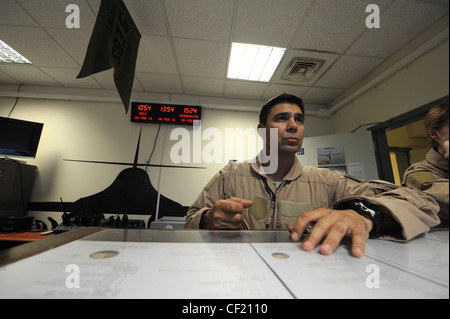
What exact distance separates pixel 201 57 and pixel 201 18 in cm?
51

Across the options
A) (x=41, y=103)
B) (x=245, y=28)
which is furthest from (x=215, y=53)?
(x=41, y=103)

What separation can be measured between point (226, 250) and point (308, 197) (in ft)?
3.08

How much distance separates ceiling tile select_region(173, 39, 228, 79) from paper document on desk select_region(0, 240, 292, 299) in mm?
2279

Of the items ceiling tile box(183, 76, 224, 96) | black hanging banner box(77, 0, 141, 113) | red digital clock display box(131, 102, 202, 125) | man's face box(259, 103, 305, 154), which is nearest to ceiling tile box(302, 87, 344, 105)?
ceiling tile box(183, 76, 224, 96)

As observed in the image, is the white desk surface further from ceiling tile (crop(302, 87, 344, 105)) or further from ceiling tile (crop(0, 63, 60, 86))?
ceiling tile (crop(0, 63, 60, 86))

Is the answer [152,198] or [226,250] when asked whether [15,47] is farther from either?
[226,250]

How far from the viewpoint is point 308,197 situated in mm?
1120

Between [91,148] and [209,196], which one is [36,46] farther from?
[209,196]

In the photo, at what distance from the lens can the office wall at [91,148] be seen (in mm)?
2703

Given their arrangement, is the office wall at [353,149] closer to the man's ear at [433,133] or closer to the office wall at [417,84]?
the office wall at [417,84]

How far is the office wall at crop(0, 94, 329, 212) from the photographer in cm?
270

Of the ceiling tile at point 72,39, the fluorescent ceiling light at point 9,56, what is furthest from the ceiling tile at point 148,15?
the fluorescent ceiling light at point 9,56

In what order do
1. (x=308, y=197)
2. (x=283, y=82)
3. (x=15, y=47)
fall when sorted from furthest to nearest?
1. (x=283, y=82)
2. (x=15, y=47)
3. (x=308, y=197)
